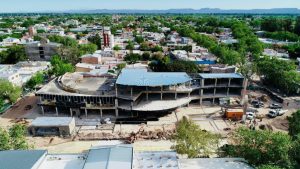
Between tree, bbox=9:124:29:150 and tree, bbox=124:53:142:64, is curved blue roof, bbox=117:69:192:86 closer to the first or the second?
tree, bbox=9:124:29:150

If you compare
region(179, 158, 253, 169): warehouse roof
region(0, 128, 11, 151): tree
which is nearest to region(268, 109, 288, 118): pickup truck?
region(179, 158, 253, 169): warehouse roof

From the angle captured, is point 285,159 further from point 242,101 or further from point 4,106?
point 4,106

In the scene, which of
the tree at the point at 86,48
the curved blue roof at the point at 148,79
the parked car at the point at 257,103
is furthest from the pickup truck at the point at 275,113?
the tree at the point at 86,48

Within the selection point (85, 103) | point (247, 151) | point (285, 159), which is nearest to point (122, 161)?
point (247, 151)

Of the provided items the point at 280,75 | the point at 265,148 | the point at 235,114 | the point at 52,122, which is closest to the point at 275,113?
the point at 235,114

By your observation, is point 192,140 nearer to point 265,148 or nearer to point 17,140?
point 265,148

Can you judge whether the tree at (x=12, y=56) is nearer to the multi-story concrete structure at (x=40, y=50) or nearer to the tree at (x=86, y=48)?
the multi-story concrete structure at (x=40, y=50)
